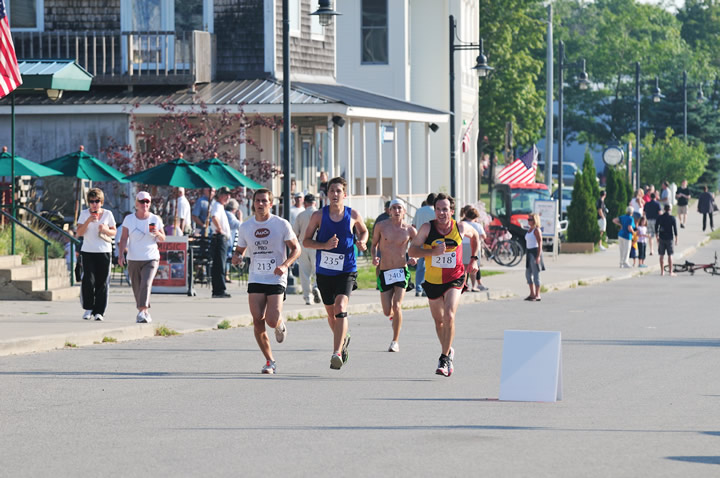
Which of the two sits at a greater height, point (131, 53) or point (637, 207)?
point (131, 53)

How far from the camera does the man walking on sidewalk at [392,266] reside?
16188 millimetres

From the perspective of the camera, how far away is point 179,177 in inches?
985

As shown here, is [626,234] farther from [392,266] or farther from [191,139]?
[392,266]

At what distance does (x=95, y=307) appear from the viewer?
1873cm

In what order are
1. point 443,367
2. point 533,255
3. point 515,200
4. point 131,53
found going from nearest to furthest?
point 443,367, point 533,255, point 131,53, point 515,200

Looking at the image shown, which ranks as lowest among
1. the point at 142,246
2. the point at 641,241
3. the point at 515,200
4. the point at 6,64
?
the point at 641,241

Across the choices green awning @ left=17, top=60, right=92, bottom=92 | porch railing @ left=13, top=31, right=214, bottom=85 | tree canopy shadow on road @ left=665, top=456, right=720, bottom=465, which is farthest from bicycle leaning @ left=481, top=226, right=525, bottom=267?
tree canopy shadow on road @ left=665, top=456, right=720, bottom=465

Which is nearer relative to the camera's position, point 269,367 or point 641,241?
point 269,367

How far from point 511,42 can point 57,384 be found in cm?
5787

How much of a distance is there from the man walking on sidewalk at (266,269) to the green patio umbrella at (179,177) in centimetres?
1055

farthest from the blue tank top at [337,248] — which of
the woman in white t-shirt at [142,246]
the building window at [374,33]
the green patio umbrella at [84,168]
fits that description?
the building window at [374,33]

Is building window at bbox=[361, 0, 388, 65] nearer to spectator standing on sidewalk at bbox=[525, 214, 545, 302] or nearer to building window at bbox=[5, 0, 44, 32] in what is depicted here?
building window at bbox=[5, 0, 44, 32]

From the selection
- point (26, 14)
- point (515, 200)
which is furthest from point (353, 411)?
point (515, 200)

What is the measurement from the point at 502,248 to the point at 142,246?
20136 millimetres
